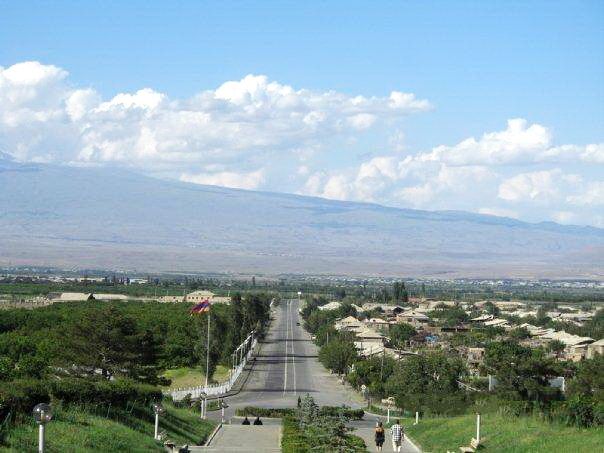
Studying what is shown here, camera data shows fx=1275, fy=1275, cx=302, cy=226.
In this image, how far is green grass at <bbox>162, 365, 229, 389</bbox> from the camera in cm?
6209

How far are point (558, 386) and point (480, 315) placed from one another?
75.7 meters

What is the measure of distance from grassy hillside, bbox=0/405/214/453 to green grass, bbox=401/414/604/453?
200 inches

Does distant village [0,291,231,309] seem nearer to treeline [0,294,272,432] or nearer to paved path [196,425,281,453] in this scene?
treeline [0,294,272,432]

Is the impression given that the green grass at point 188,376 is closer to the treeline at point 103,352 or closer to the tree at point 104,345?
the treeline at point 103,352

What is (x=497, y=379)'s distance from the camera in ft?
146

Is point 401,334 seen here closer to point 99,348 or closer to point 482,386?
point 482,386

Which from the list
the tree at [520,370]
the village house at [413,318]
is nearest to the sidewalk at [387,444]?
the tree at [520,370]

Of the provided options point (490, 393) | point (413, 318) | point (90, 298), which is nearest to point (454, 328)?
point (413, 318)

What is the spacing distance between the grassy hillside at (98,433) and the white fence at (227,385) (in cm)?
1976

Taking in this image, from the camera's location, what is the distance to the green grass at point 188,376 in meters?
62.1

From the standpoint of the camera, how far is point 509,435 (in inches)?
902

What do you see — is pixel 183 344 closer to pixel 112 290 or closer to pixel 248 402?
pixel 248 402

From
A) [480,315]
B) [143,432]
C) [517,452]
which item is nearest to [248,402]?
[143,432]

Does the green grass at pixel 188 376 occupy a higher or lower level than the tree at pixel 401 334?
lower
